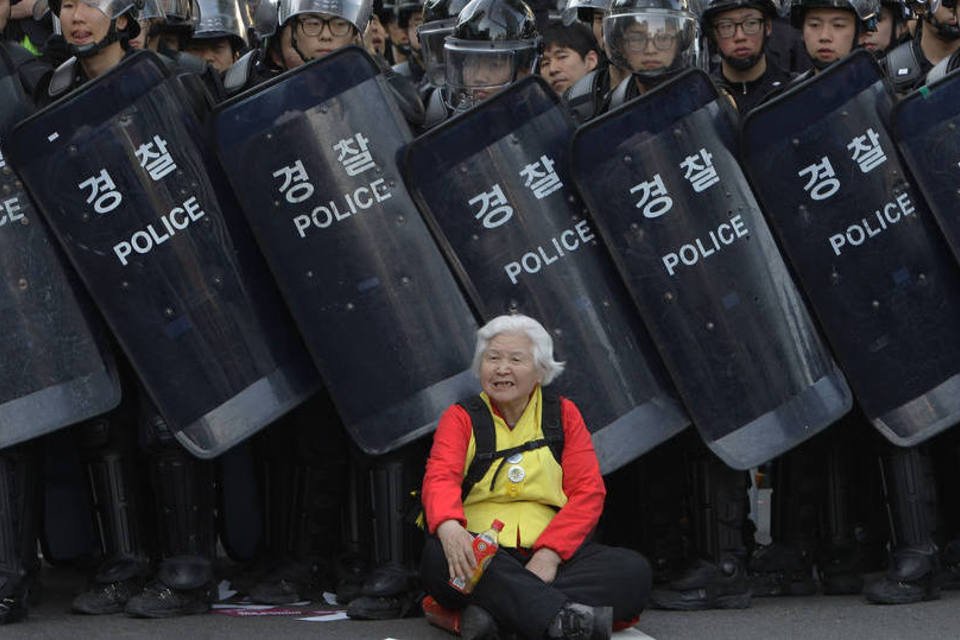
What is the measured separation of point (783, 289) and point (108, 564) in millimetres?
2021

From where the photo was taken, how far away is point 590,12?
29.6ft

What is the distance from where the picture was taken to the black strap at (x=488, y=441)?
20.6 ft

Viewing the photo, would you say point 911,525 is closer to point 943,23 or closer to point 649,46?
point 649,46

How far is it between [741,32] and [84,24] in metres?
2.11

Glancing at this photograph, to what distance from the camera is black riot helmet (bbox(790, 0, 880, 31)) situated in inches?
296

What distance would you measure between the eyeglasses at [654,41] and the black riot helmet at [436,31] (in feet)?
1.98

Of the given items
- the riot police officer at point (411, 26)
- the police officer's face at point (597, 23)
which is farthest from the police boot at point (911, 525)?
the riot police officer at point (411, 26)

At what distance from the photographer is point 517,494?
20.6 ft

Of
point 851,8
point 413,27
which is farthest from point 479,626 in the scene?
point 413,27

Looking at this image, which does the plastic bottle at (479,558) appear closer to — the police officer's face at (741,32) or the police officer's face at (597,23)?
the police officer's face at (741,32)

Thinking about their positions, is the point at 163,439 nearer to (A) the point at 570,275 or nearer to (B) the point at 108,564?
(B) the point at 108,564

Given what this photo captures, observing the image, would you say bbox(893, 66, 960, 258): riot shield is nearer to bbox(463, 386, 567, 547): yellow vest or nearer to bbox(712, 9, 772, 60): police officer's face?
bbox(712, 9, 772, 60): police officer's face

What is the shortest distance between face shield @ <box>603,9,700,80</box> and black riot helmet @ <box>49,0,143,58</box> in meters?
1.36

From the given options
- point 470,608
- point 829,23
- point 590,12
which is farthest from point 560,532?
point 590,12
